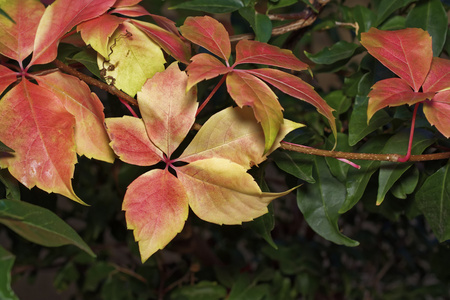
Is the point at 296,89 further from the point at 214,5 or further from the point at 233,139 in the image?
the point at 214,5

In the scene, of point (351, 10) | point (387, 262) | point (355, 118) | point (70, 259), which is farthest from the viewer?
point (387, 262)

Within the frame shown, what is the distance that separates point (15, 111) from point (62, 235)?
8cm

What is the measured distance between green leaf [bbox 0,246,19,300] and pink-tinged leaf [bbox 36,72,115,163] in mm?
76

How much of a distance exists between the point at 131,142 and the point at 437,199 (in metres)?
0.20

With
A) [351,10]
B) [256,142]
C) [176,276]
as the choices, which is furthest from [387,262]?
[256,142]

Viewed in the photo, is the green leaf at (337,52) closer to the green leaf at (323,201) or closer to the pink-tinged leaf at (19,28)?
the green leaf at (323,201)

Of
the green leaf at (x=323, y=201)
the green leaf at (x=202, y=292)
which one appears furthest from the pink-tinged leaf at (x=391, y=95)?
the green leaf at (x=202, y=292)

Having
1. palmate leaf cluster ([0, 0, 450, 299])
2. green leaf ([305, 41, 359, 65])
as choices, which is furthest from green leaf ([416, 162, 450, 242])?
green leaf ([305, 41, 359, 65])

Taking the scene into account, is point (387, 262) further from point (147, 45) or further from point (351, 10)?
point (147, 45)

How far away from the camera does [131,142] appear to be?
250 millimetres

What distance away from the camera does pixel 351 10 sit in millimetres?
442

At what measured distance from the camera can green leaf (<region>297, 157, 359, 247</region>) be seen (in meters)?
0.32

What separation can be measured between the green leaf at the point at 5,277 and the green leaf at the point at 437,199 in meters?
0.25

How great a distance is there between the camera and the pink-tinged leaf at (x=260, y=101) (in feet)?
0.72
